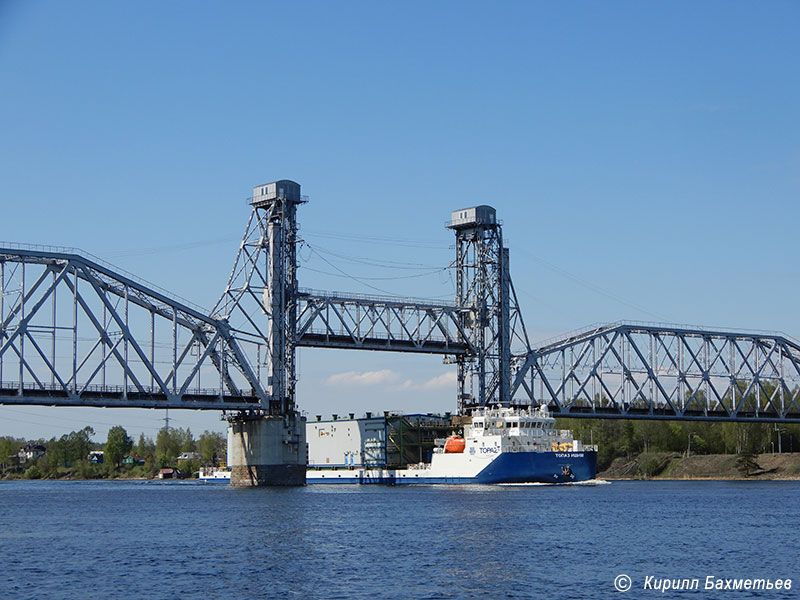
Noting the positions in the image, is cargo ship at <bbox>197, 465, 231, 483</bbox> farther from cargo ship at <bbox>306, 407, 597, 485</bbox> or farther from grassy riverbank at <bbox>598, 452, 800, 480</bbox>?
grassy riverbank at <bbox>598, 452, 800, 480</bbox>

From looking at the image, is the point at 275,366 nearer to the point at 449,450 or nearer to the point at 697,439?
the point at 449,450

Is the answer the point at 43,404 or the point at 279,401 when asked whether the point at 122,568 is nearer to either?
the point at 43,404

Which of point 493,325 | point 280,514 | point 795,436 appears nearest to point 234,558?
point 280,514

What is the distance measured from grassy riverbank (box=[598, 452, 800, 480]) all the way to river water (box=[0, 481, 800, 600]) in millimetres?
74954

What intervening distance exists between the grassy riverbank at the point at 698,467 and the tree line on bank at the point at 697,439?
339 cm

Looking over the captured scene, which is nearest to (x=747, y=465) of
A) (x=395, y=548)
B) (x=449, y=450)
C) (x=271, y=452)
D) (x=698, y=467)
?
(x=698, y=467)

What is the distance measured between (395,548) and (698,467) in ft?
428

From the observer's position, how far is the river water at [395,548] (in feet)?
153

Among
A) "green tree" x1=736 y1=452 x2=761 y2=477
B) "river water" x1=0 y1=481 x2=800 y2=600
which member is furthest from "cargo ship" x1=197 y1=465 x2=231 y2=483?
"green tree" x1=736 y1=452 x2=761 y2=477

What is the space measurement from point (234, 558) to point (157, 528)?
61.0 ft

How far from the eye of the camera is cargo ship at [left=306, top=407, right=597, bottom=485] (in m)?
121

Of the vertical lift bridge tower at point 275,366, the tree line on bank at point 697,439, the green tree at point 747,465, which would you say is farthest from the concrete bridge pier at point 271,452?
the green tree at point 747,465

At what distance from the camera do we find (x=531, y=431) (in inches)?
4884

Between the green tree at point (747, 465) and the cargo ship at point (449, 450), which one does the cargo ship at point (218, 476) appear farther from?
the green tree at point (747, 465)
